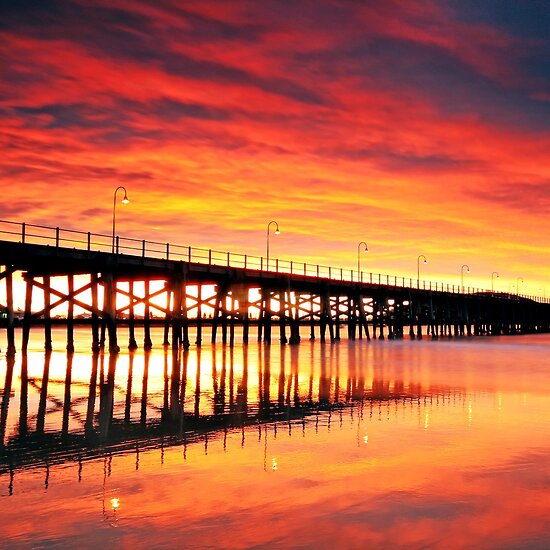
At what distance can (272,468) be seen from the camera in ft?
32.0

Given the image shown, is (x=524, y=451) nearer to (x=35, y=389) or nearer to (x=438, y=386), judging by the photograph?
(x=438, y=386)

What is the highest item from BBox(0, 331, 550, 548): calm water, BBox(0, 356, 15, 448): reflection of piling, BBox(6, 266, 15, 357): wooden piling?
BBox(6, 266, 15, 357): wooden piling

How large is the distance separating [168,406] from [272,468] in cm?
646

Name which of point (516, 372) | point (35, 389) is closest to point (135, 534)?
point (35, 389)

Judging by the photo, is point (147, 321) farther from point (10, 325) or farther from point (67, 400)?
point (67, 400)

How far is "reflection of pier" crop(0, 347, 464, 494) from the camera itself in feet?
36.7

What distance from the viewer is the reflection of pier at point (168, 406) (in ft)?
36.7

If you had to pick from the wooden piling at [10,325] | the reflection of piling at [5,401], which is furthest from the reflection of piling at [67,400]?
the wooden piling at [10,325]

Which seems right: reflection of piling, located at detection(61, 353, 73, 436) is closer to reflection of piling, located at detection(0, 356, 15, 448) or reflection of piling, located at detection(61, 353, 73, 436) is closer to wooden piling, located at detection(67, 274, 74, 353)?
reflection of piling, located at detection(0, 356, 15, 448)

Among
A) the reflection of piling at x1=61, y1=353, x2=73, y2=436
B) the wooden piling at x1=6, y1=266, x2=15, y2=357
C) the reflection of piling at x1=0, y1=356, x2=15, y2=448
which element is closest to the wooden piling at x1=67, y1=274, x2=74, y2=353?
the wooden piling at x1=6, y1=266, x2=15, y2=357

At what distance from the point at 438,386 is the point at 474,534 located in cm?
1461

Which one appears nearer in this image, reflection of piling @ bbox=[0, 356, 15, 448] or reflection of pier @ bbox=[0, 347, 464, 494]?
reflection of pier @ bbox=[0, 347, 464, 494]

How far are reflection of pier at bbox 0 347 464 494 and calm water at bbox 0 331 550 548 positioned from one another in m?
0.06

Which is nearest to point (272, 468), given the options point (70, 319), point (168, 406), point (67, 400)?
point (168, 406)
